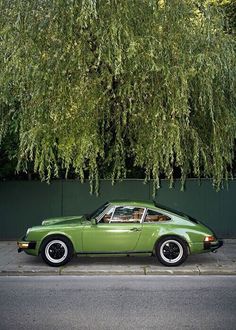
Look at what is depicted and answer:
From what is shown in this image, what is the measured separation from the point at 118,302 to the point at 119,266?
285 cm

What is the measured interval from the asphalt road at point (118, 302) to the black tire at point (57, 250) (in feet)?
2.52

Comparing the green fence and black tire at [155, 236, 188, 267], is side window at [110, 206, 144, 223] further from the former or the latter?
the green fence

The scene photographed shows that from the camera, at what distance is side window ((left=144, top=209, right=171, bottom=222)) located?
396 inches

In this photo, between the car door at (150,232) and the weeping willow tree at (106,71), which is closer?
the car door at (150,232)

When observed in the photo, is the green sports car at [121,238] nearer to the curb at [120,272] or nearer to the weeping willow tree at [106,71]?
the curb at [120,272]

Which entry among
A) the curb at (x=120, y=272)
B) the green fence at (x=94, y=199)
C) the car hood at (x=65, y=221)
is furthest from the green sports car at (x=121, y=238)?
the green fence at (x=94, y=199)

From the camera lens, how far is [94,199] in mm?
14109

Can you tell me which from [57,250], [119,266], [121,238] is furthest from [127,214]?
[57,250]

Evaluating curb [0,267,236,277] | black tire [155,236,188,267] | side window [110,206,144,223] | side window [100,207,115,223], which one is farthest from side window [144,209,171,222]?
curb [0,267,236,277]

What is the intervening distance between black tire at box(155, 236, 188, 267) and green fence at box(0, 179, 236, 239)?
4.25 meters

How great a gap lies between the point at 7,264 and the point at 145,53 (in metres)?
5.45

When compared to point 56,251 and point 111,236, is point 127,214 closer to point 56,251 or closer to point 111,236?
point 111,236

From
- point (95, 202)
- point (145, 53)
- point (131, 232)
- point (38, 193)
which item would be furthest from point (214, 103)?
point (38, 193)

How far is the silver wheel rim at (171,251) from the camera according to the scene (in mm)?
9867
